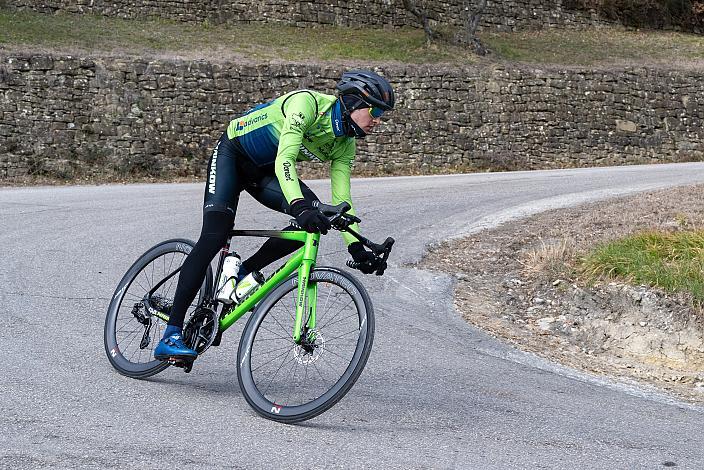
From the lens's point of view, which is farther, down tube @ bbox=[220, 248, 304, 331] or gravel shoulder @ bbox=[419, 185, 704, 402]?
gravel shoulder @ bbox=[419, 185, 704, 402]

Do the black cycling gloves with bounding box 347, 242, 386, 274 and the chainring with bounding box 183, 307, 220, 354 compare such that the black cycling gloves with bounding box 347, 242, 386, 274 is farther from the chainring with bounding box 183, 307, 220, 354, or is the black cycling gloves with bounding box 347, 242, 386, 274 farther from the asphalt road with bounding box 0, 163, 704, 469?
the chainring with bounding box 183, 307, 220, 354

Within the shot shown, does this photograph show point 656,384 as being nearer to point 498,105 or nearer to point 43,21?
point 498,105

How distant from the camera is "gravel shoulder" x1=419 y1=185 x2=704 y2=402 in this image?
7258mm

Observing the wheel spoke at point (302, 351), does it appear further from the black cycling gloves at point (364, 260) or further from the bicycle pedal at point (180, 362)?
the bicycle pedal at point (180, 362)

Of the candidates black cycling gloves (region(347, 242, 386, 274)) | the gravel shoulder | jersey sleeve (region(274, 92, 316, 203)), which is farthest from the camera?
the gravel shoulder

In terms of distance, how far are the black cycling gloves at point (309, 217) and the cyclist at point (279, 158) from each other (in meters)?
0.07

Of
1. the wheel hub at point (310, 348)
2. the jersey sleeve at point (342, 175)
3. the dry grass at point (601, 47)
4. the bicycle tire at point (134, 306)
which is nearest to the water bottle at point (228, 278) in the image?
the bicycle tire at point (134, 306)

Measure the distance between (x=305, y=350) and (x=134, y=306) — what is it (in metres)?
1.46

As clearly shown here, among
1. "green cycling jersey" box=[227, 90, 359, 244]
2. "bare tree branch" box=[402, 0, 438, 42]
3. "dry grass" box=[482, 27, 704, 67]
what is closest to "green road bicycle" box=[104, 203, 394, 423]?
"green cycling jersey" box=[227, 90, 359, 244]

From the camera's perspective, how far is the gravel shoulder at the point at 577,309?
7.26 metres

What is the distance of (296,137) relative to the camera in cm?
507

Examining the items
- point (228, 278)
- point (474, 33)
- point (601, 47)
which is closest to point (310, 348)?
point (228, 278)

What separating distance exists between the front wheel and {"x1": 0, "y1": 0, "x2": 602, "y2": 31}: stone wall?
26.4m

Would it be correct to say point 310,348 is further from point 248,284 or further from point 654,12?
point 654,12
